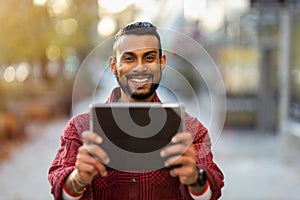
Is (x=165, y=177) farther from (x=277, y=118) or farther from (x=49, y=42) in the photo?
(x=49, y=42)

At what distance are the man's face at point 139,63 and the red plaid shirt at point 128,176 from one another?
4.3 inches

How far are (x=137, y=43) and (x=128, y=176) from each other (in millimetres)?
436

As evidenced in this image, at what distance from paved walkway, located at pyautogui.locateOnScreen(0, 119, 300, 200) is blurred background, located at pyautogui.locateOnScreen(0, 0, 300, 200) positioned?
0.05ft

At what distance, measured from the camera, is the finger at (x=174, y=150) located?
1425 millimetres

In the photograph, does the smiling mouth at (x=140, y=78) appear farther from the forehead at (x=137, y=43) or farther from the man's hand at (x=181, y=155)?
the man's hand at (x=181, y=155)

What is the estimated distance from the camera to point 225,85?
51.1ft

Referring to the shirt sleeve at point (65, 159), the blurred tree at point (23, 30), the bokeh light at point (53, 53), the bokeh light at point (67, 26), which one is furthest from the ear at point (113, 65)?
the bokeh light at point (53, 53)

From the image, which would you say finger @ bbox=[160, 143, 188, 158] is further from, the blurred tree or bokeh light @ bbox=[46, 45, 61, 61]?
bokeh light @ bbox=[46, 45, 61, 61]

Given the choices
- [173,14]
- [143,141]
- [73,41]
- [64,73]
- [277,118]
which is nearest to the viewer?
[143,141]

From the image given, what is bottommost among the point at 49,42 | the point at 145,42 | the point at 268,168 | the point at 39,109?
the point at 145,42

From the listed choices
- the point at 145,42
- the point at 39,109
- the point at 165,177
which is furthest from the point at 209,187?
the point at 39,109

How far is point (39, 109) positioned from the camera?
18359mm

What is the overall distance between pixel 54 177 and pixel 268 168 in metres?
7.86

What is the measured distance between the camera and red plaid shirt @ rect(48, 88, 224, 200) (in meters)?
1.78
